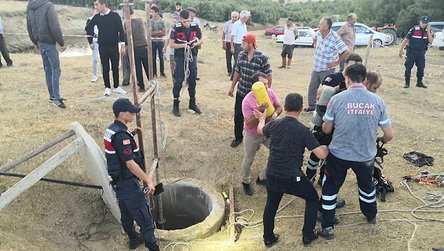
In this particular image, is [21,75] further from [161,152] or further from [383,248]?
[383,248]

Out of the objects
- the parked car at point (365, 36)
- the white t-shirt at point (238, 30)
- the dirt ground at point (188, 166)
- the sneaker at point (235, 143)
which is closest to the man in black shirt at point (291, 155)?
the dirt ground at point (188, 166)

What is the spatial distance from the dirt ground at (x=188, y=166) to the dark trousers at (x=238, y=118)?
0.26 metres

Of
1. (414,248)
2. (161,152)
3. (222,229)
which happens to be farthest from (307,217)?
(161,152)

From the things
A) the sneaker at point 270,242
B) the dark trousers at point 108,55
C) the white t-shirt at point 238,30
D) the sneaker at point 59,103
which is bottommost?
the sneaker at point 270,242

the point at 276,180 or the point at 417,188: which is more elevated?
the point at 276,180

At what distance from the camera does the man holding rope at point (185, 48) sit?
22.4 ft

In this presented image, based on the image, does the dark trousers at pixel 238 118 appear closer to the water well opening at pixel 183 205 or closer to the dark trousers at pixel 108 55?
the water well opening at pixel 183 205

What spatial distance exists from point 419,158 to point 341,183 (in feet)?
8.39

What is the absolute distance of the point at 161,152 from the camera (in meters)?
6.14

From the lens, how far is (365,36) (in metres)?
19.6

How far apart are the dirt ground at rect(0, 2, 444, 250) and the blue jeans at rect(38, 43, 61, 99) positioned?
0.46 m

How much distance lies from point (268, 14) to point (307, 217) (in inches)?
1476

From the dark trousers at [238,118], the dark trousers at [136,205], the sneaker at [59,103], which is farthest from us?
the sneaker at [59,103]

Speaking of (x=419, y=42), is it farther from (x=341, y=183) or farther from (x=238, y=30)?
(x=341, y=183)
